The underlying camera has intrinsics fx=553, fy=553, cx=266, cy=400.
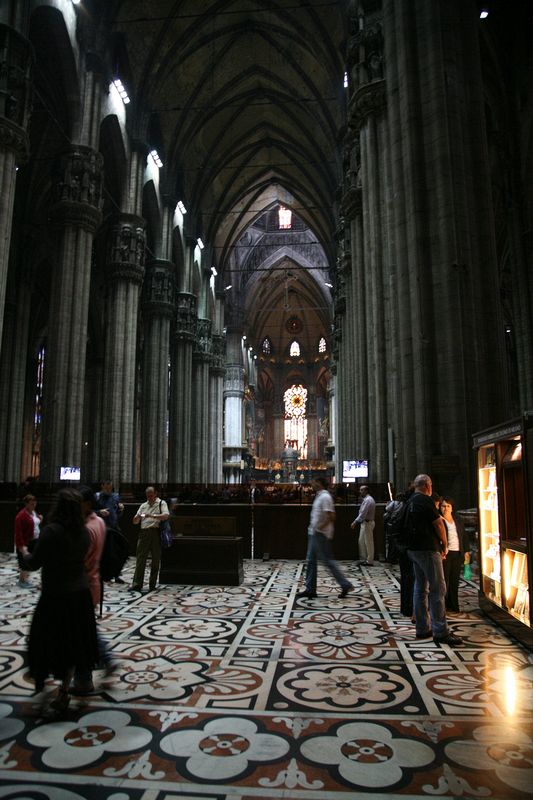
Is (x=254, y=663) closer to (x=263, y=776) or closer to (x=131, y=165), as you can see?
(x=263, y=776)

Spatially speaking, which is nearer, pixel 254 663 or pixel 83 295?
pixel 254 663

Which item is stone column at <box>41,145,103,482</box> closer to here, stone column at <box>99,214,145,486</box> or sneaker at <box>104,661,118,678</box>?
stone column at <box>99,214,145,486</box>

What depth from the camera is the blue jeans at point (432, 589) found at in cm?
550

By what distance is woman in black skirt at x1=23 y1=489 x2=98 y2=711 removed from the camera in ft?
12.2

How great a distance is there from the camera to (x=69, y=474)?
17.3m

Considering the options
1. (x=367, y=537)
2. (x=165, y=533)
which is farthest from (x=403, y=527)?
(x=367, y=537)

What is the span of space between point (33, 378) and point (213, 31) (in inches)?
887

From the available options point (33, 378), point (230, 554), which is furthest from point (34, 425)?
point (230, 554)

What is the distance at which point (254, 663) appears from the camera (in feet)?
16.0

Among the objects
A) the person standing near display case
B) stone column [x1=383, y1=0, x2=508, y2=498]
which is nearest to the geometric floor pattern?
the person standing near display case

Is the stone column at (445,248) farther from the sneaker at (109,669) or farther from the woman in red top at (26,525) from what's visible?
the sneaker at (109,669)

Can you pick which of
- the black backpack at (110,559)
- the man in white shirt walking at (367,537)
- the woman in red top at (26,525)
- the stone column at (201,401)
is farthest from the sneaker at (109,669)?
the stone column at (201,401)

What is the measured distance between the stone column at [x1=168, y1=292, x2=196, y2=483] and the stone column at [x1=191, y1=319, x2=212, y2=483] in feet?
10.0

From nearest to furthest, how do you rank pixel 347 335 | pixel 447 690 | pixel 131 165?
pixel 447 690 → pixel 131 165 → pixel 347 335
